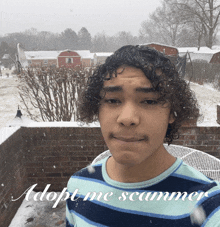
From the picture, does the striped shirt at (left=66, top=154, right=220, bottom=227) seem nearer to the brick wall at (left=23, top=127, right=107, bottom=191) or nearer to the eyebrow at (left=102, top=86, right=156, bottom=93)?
the eyebrow at (left=102, top=86, right=156, bottom=93)

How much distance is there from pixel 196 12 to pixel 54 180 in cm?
2717

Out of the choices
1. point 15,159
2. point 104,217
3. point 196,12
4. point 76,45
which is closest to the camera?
point 104,217

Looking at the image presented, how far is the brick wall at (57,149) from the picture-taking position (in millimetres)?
3152

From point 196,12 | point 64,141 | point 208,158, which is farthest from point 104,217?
point 196,12

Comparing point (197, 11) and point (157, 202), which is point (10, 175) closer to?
point (157, 202)

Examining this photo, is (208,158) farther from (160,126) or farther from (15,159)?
(15,159)

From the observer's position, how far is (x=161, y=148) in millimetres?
968

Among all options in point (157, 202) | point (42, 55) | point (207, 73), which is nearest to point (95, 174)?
point (157, 202)

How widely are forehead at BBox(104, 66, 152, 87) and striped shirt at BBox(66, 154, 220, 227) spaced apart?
1.35 ft

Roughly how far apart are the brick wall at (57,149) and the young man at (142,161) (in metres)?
2.24

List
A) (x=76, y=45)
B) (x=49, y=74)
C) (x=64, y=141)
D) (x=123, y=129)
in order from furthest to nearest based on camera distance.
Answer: (x=76, y=45) → (x=49, y=74) → (x=64, y=141) → (x=123, y=129)

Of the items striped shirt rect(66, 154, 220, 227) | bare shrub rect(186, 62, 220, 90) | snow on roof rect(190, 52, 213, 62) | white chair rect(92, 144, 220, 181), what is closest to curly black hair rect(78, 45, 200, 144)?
striped shirt rect(66, 154, 220, 227)

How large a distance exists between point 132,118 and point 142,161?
0.20 meters

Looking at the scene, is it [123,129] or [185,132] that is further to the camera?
[185,132]
